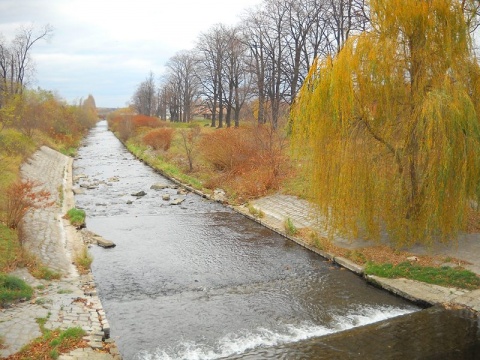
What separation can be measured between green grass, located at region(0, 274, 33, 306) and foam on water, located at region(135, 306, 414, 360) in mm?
2981

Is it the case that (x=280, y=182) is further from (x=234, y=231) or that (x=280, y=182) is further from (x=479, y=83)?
(x=479, y=83)

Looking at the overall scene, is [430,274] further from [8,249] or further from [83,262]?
[8,249]

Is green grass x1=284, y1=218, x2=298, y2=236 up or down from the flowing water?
up

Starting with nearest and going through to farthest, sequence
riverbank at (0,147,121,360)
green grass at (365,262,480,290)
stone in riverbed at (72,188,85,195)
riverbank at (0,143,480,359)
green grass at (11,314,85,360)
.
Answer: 1. green grass at (11,314,85,360)
2. riverbank at (0,147,121,360)
3. riverbank at (0,143,480,359)
4. green grass at (365,262,480,290)
5. stone in riverbed at (72,188,85,195)

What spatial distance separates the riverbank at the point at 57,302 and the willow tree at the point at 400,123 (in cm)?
710

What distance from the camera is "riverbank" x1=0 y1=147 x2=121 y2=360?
23.6 ft

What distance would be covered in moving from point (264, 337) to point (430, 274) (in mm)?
4824

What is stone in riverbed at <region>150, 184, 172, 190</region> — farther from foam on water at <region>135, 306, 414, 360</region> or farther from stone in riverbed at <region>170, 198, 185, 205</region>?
foam on water at <region>135, 306, 414, 360</region>

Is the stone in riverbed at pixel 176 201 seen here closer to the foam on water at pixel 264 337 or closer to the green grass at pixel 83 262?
the green grass at pixel 83 262

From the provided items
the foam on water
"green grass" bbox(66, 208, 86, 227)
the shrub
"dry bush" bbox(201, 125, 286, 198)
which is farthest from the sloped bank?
the shrub

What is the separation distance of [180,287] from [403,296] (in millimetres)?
5378

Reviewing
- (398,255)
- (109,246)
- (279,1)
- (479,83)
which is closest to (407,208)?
(398,255)

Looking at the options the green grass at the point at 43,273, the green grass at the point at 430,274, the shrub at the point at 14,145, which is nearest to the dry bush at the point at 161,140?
the shrub at the point at 14,145

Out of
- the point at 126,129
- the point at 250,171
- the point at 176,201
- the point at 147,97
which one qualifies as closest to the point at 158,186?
the point at 176,201
